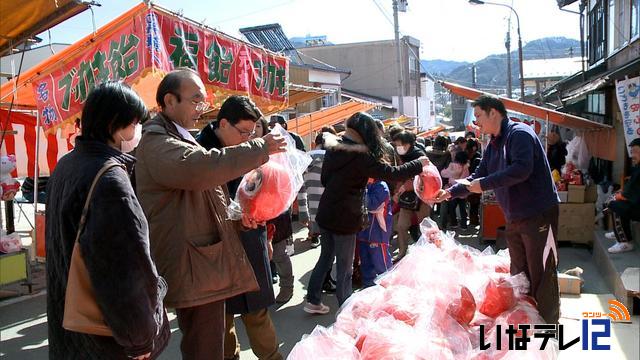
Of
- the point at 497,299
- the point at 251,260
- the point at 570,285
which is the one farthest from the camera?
the point at 570,285

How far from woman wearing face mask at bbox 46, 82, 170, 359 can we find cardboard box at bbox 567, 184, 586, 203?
7.62m

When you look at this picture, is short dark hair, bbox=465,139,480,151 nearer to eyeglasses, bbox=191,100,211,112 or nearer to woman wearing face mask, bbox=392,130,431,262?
woman wearing face mask, bbox=392,130,431,262

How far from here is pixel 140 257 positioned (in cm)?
192

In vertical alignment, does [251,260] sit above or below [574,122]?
below

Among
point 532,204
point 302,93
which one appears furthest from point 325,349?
point 302,93

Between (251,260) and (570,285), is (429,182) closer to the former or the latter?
(251,260)

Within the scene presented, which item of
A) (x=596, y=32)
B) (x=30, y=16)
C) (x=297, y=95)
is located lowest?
(x=30, y=16)

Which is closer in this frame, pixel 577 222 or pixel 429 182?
pixel 429 182

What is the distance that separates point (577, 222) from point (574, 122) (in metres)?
2.07

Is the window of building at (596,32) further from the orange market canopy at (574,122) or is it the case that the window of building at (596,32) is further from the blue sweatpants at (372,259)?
the blue sweatpants at (372,259)

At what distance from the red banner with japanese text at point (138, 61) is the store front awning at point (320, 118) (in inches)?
241

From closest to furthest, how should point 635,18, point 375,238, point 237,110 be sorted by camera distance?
point 237,110, point 375,238, point 635,18

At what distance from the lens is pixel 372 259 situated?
5.32m

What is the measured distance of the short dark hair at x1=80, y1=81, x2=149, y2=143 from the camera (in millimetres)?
2016
